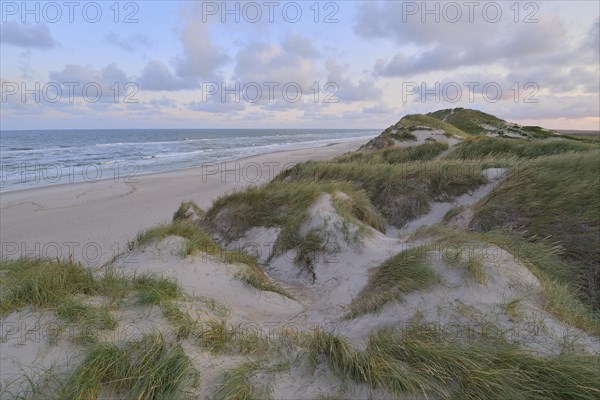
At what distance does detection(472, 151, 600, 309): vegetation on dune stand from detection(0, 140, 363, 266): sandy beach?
8090 millimetres

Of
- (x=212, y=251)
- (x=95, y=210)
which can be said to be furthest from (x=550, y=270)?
(x=95, y=210)

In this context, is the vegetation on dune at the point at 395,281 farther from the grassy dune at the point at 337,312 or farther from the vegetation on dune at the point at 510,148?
the vegetation on dune at the point at 510,148

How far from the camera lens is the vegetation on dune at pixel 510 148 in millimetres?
13711

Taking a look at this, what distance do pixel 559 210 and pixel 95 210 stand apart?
1478 centimetres

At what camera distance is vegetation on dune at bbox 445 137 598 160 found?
13.7m

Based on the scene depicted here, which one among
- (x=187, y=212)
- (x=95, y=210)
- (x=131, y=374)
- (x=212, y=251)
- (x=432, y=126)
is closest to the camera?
(x=131, y=374)

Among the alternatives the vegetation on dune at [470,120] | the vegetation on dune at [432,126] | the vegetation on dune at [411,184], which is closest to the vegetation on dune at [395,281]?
the vegetation on dune at [411,184]

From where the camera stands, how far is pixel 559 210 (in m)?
6.24

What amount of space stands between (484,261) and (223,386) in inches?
137

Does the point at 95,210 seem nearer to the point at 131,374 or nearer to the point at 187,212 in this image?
the point at 187,212

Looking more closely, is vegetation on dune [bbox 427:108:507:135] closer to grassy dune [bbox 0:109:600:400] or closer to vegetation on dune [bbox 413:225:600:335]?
grassy dune [bbox 0:109:600:400]

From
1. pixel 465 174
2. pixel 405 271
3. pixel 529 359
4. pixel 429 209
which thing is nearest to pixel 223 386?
pixel 529 359

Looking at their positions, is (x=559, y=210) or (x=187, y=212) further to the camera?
(x=187, y=212)

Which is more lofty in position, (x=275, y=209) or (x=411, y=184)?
(x=411, y=184)
